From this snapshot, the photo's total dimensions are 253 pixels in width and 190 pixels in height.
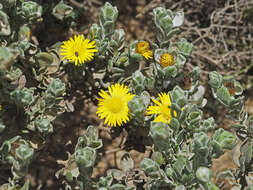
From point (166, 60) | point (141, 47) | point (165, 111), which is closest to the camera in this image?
point (165, 111)

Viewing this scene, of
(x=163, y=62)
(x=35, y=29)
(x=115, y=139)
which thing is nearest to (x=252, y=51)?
(x=163, y=62)

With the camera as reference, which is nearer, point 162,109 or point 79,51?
point 162,109

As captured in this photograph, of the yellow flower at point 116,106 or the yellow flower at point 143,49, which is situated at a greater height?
the yellow flower at point 143,49

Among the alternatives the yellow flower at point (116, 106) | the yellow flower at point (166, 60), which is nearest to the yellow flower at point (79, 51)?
the yellow flower at point (116, 106)

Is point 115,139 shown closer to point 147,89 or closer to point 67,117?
point 67,117

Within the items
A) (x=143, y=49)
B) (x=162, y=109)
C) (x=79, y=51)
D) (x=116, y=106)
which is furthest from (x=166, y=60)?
(x=79, y=51)

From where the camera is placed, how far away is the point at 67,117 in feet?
10.8

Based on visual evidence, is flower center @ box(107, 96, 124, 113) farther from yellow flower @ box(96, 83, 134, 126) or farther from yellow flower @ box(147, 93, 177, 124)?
yellow flower @ box(147, 93, 177, 124)

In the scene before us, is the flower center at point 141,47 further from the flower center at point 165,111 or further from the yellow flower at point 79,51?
the flower center at point 165,111

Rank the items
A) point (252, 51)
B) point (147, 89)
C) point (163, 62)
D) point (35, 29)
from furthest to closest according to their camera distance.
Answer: point (252, 51), point (35, 29), point (147, 89), point (163, 62)

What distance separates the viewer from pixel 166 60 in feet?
8.64

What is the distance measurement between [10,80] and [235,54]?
230cm

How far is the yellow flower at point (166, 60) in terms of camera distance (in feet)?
8.64

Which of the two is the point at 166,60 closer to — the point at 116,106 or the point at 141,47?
the point at 141,47
